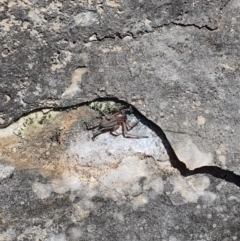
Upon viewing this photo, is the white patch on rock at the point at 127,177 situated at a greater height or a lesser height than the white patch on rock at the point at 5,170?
greater

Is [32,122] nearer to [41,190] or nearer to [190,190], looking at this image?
[41,190]

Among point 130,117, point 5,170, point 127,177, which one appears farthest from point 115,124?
point 5,170

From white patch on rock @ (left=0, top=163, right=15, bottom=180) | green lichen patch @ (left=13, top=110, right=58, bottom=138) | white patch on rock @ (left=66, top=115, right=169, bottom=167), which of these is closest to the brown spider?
white patch on rock @ (left=66, top=115, right=169, bottom=167)

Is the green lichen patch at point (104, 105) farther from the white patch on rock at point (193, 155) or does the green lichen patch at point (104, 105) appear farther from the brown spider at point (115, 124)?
the white patch on rock at point (193, 155)

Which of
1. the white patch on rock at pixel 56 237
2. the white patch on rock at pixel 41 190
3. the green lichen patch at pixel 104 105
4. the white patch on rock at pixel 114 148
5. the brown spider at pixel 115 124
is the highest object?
the green lichen patch at pixel 104 105

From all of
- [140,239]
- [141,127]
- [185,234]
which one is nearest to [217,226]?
[185,234]

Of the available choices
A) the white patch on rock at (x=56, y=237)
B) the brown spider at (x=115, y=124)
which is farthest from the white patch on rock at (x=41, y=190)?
the brown spider at (x=115, y=124)

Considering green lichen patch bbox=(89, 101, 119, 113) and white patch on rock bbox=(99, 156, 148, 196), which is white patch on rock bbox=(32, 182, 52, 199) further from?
green lichen patch bbox=(89, 101, 119, 113)

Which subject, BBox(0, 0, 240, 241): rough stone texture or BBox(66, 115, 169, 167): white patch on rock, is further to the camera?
BBox(66, 115, 169, 167): white patch on rock
